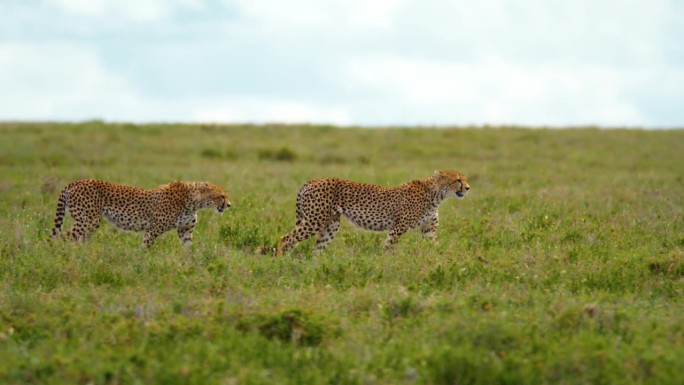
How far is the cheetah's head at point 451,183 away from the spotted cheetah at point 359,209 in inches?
7.3

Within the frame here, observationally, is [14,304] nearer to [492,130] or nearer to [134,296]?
[134,296]

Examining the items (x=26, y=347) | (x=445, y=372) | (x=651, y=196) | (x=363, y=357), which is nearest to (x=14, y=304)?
(x=26, y=347)

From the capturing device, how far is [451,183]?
10766 millimetres

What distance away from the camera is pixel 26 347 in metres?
6.09

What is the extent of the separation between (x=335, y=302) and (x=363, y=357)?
1356 mm

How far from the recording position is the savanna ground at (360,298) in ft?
18.8

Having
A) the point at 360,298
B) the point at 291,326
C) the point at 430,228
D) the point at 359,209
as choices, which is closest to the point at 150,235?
the point at 359,209

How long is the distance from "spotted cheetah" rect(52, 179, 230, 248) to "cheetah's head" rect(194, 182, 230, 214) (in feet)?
0.36

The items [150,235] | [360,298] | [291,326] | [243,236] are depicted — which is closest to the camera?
[291,326]

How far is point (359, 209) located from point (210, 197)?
1787 millimetres

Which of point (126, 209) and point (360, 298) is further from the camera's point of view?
point (126, 209)

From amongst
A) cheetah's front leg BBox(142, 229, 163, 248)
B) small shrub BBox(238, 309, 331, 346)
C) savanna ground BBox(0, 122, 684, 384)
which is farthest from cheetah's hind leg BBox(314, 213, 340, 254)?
small shrub BBox(238, 309, 331, 346)

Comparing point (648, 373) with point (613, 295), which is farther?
point (613, 295)

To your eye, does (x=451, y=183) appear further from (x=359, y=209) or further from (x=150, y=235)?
(x=150, y=235)
